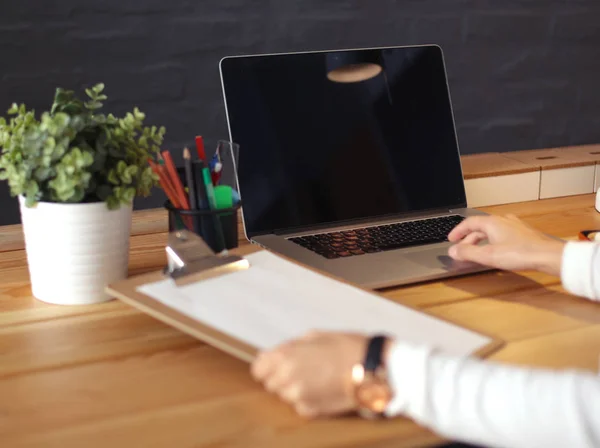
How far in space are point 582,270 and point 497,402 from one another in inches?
14.1

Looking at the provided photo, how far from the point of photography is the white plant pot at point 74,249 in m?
0.90

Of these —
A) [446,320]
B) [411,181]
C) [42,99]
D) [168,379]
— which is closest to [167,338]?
[168,379]

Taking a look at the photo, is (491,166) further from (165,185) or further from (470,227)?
(165,185)

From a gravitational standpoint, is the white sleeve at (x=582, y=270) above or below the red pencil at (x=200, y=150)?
below

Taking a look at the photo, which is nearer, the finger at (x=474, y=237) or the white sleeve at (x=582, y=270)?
the white sleeve at (x=582, y=270)

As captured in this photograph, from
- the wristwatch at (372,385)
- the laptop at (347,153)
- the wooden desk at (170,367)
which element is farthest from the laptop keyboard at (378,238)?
the wristwatch at (372,385)

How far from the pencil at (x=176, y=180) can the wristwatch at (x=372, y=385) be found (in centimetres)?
40

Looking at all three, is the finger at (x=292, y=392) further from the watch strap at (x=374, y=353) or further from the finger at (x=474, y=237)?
the finger at (x=474, y=237)

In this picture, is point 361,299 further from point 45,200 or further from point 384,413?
point 45,200

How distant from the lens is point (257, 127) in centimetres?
117

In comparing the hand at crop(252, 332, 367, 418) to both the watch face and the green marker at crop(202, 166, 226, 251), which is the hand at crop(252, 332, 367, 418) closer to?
the watch face

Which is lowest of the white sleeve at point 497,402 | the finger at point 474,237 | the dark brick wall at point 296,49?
the white sleeve at point 497,402

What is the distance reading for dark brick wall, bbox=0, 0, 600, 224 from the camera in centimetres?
155

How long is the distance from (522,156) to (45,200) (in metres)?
1.06
